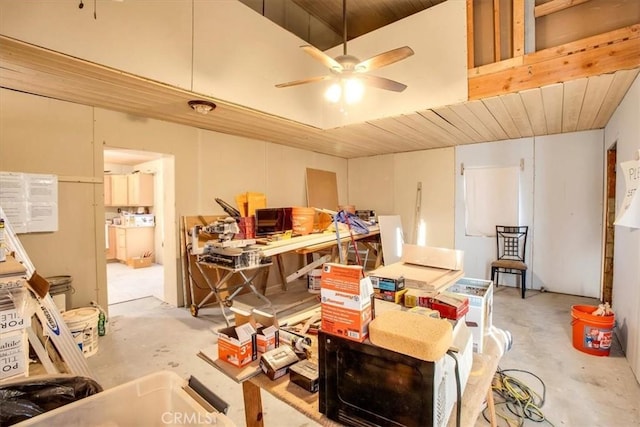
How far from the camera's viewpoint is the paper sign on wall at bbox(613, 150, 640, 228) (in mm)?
2379

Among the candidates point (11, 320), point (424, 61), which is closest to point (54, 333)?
point (11, 320)

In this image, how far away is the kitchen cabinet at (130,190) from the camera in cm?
680

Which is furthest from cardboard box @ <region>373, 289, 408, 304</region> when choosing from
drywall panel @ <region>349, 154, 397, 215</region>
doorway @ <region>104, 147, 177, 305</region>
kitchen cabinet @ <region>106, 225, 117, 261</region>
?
kitchen cabinet @ <region>106, 225, 117, 261</region>

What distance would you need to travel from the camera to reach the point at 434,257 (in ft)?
7.74

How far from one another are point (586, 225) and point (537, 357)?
2.72 m

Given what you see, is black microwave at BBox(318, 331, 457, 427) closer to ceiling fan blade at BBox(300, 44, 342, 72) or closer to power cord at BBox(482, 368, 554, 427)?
power cord at BBox(482, 368, 554, 427)

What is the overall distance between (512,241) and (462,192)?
43.4 inches

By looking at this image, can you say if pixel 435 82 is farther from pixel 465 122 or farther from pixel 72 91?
pixel 72 91

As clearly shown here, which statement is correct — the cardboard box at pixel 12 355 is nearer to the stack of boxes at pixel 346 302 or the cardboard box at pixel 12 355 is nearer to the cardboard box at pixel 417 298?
the stack of boxes at pixel 346 302

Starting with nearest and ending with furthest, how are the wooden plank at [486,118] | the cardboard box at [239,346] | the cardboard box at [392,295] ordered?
1. the cardboard box at [239,346]
2. the cardboard box at [392,295]
3. the wooden plank at [486,118]

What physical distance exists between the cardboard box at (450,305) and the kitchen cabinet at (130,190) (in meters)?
6.99

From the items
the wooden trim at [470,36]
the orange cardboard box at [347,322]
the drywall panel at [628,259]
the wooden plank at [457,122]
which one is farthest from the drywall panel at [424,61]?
the orange cardboard box at [347,322]

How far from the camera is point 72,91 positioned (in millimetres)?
2910

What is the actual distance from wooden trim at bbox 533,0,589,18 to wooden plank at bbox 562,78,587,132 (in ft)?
2.18
